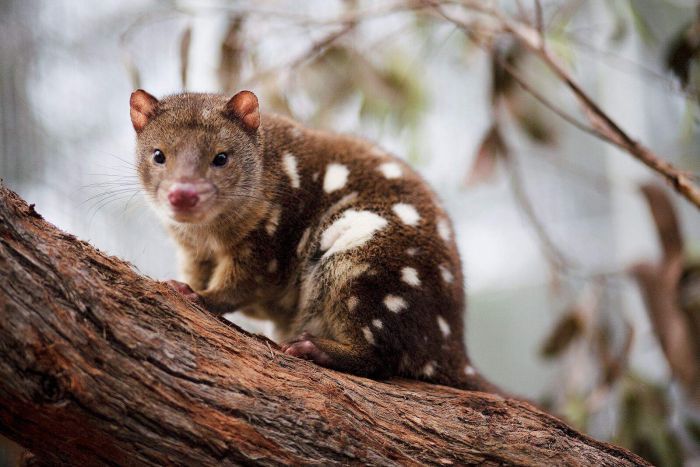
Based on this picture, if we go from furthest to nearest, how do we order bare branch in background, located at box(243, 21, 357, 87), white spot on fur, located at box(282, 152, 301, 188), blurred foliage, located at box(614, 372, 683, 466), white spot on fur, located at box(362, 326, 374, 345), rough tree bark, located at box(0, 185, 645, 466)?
blurred foliage, located at box(614, 372, 683, 466)
bare branch in background, located at box(243, 21, 357, 87)
white spot on fur, located at box(282, 152, 301, 188)
white spot on fur, located at box(362, 326, 374, 345)
rough tree bark, located at box(0, 185, 645, 466)

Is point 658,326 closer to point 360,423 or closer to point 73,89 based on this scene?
point 360,423

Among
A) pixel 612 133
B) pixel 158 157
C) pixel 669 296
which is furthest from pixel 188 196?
pixel 669 296

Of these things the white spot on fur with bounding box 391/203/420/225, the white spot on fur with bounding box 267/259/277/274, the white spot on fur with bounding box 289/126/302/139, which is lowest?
the white spot on fur with bounding box 267/259/277/274

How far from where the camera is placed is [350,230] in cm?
329

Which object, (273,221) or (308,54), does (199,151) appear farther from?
(308,54)

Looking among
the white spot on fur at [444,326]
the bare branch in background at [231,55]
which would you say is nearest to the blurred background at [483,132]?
the bare branch in background at [231,55]

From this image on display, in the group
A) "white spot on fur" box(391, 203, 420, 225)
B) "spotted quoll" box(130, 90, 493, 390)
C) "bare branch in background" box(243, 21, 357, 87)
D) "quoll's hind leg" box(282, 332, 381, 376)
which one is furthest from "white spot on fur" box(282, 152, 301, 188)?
"bare branch in background" box(243, 21, 357, 87)

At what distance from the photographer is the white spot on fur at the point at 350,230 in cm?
321

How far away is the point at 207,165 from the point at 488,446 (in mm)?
1630

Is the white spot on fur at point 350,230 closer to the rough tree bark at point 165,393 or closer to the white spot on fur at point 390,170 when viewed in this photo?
the white spot on fur at point 390,170

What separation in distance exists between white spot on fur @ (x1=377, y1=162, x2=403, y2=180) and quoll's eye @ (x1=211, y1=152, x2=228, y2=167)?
0.79 m

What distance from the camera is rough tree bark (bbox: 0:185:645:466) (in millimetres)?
2084

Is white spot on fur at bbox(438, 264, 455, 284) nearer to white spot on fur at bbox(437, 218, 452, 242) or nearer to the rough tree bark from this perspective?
A: white spot on fur at bbox(437, 218, 452, 242)

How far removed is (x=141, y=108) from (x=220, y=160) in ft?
1.43
